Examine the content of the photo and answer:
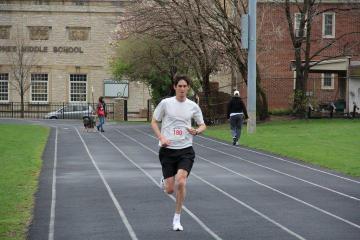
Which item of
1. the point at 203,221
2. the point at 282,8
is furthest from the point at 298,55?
the point at 203,221

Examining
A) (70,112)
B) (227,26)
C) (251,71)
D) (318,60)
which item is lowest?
(70,112)

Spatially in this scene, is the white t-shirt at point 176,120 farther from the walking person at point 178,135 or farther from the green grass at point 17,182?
the green grass at point 17,182

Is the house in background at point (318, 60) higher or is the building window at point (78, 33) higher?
the building window at point (78, 33)

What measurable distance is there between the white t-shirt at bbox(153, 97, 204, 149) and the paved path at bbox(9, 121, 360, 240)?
3.65 ft

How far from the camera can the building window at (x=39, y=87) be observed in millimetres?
62125

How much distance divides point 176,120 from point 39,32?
54248mm

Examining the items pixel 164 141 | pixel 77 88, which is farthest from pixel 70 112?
pixel 164 141

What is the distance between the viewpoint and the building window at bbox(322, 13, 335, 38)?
46.0 metres

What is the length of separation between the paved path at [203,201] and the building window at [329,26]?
1098 inches

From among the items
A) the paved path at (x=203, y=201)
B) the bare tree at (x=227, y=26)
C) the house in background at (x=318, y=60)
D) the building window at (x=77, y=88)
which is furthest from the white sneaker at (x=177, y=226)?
the building window at (x=77, y=88)

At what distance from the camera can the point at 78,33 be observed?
6250 centimetres

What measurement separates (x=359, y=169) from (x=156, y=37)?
66.2 ft

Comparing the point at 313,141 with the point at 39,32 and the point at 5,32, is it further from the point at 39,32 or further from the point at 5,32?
the point at 5,32

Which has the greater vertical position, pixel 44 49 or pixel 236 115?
pixel 44 49
